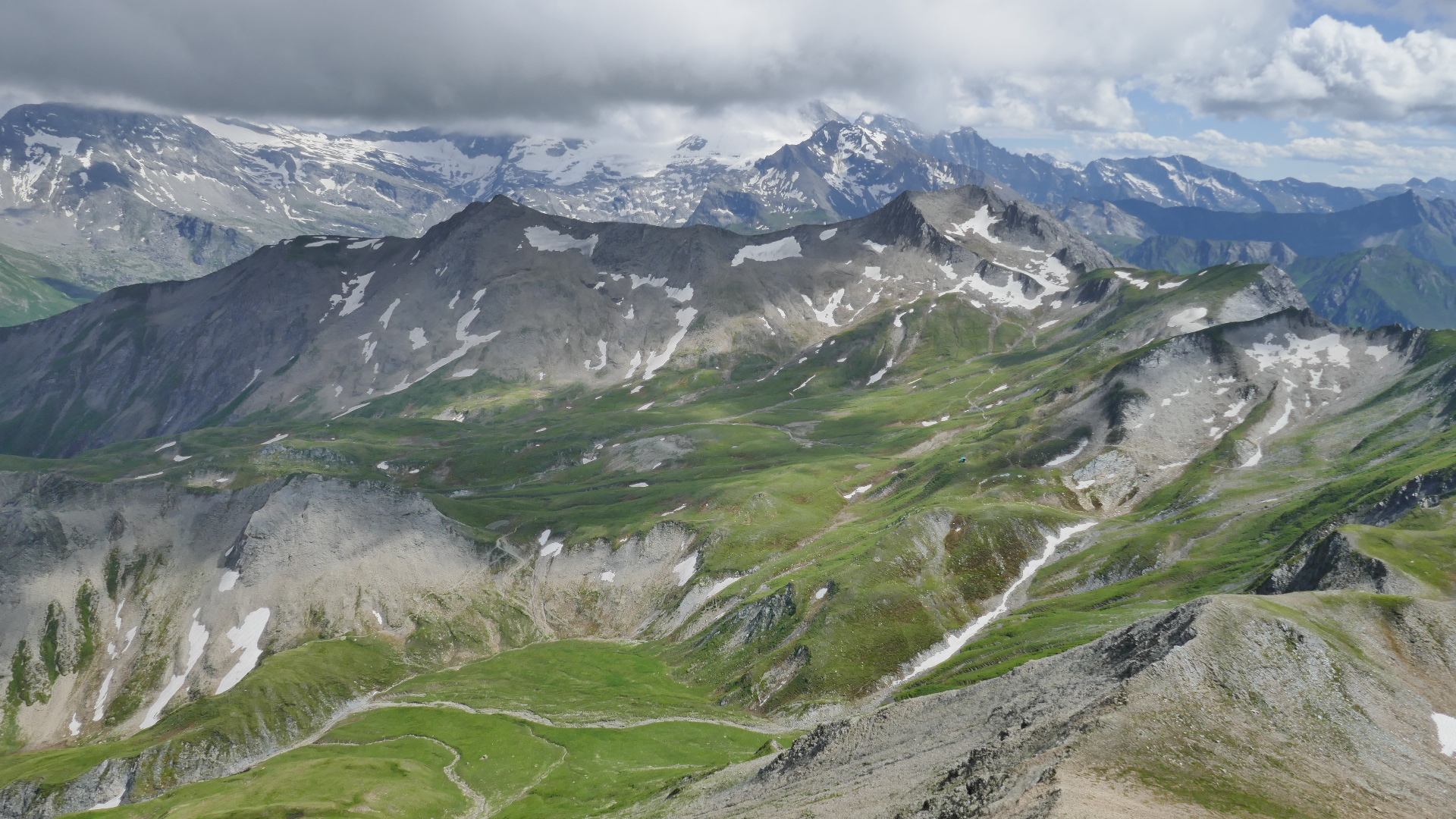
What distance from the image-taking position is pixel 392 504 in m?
173

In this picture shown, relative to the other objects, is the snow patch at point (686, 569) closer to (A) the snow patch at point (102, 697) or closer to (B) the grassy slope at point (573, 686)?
(B) the grassy slope at point (573, 686)

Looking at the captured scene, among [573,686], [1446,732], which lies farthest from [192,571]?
[1446,732]

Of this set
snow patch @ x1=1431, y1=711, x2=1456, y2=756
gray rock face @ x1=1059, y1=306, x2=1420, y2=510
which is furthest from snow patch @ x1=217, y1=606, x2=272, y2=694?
gray rock face @ x1=1059, y1=306, x2=1420, y2=510

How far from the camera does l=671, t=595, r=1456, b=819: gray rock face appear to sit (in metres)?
39.8

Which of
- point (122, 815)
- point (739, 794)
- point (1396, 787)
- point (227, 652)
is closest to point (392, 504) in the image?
point (227, 652)

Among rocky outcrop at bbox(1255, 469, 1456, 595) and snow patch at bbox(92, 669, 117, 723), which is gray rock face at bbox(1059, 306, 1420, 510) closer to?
rocky outcrop at bbox(1255, 469, 1456, 595)

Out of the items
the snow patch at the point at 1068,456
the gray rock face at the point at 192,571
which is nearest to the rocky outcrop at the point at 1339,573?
the snow patch at the point at 1068,456

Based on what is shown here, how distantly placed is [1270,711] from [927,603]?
7640 centimetres

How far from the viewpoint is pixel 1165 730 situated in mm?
42656

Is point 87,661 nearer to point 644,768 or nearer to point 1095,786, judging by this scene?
point 644,768

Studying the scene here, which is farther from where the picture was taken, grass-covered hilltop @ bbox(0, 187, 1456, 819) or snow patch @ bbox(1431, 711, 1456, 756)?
snow patch @ bbox(1431, 711, 1456, 756)

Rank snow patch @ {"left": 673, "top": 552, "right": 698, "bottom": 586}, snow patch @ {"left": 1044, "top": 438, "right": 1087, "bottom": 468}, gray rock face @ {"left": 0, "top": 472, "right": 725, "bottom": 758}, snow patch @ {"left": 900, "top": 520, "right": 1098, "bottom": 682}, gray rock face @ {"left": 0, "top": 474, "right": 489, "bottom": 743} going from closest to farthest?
snow patch @ {"left": 900, "top": 520, "right": 1098, "bottom": 682}
gray rock face @ {"left": 0, "top": 472, "right": 725, "bottom": 758}
gray rock face @ {"left": 0, "top": 474, "right": 489, "bottom": 743}
snow patch @ {"left": 673, "top": 552, "right": 698, "bottom": 586}
snow patch @ {"left": 1044, "top": 438, "right": 1087, "bottom": 468}

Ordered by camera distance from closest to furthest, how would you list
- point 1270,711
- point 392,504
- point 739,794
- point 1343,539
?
point 1270,711 < point 739,794 < point 1343,539 < point 392,504

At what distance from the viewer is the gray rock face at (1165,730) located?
3984 centimetres
